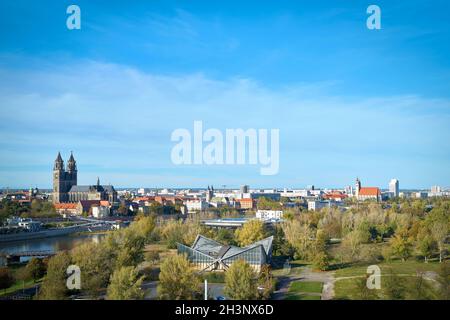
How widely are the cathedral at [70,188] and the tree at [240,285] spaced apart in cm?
3410

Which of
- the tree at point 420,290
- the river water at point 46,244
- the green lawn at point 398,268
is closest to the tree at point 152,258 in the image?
the green lawn at point 398,268

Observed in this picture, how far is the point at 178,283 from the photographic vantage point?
907cm

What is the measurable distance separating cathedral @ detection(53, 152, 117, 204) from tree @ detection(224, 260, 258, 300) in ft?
112

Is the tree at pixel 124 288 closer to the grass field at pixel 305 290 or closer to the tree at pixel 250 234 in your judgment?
the grass field at pixel 305 290

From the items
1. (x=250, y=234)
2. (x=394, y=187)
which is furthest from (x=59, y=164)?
(x=394, y=187)

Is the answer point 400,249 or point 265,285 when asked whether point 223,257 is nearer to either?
point 265,285

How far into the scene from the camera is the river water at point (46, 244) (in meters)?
19.2

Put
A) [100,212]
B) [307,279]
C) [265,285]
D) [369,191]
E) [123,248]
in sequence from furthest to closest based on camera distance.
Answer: [369,191], [100,212], [123,248], [307,279], [265,285]

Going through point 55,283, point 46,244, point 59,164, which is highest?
point 59,164

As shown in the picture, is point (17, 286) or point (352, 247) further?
point (352, 247)

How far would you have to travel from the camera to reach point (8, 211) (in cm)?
2866

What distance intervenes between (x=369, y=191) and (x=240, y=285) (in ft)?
143

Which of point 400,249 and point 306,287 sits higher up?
point 400,249
